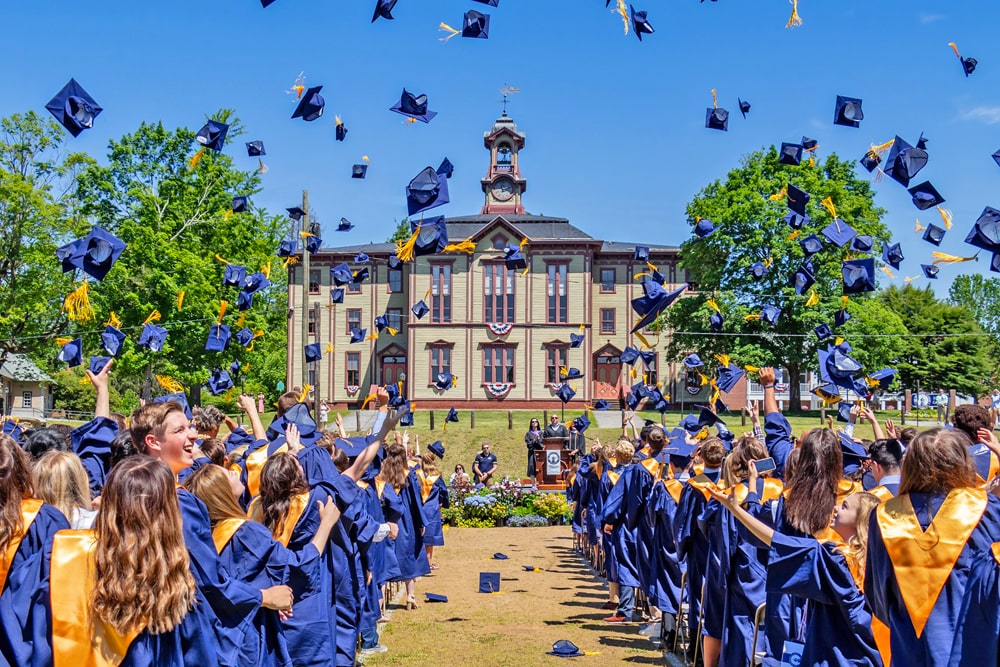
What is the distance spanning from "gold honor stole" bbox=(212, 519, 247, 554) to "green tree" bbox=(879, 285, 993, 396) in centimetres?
5079

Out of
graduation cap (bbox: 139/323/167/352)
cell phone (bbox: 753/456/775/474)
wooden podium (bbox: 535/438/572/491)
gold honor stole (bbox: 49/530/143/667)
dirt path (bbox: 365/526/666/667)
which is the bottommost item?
dirt path (bbox: 365/526/666/667)

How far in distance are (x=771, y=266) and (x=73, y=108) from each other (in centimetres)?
3194

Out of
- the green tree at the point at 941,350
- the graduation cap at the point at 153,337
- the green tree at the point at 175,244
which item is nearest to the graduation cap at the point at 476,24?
the graduation cap at the point at 153,337

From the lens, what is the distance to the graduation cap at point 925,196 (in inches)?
472

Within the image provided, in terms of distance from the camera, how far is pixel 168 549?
3.51 meters

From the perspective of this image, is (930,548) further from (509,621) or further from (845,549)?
(509,621)

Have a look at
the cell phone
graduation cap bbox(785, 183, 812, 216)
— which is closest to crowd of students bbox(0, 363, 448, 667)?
the cell phone

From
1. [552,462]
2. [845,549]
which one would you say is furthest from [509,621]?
[552,462]

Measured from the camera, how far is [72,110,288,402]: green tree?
33.0 meters

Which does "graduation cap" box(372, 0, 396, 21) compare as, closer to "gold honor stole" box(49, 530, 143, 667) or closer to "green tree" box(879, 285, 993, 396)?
"gold honor stole" box(49, 530, 143, 667)

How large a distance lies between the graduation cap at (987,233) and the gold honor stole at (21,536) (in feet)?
26.1

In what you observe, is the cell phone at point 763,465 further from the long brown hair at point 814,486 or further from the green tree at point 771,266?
the green tree at point 771,266

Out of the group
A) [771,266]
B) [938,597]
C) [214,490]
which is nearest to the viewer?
[938,597]

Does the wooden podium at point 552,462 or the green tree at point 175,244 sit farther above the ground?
the green tree at point 175,244
